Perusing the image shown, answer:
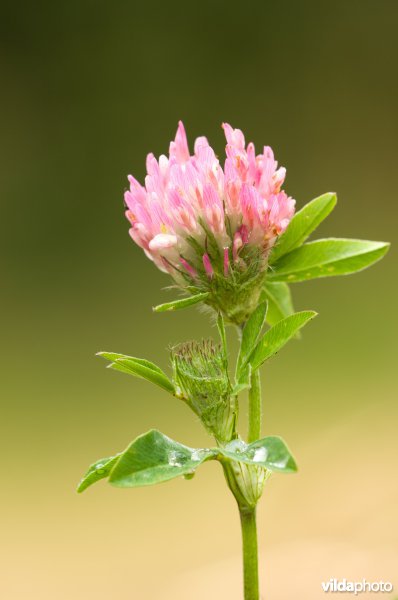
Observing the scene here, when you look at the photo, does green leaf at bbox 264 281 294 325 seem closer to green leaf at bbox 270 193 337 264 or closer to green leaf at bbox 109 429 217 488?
green leaf at bbox 270 193 337 264

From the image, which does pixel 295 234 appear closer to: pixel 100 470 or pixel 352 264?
pixel 352 264

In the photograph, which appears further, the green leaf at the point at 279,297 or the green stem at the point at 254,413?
the green leaf at the point at 279,297

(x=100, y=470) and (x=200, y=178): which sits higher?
(x=200, y=178)

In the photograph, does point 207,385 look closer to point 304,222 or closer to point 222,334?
point 222,334

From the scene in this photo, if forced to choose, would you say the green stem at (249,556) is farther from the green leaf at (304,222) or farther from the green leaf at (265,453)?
the green leaf at (304,222)

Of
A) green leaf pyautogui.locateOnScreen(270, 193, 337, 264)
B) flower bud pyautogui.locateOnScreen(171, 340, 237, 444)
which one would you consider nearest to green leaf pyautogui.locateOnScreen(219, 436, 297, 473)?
flower bud pyautogui.locateOnScreen(171, 340, 237, 444)

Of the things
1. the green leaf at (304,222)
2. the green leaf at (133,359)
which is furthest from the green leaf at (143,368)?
the green leaf at (304,222)

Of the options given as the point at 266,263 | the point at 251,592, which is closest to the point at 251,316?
the point at 266,263
